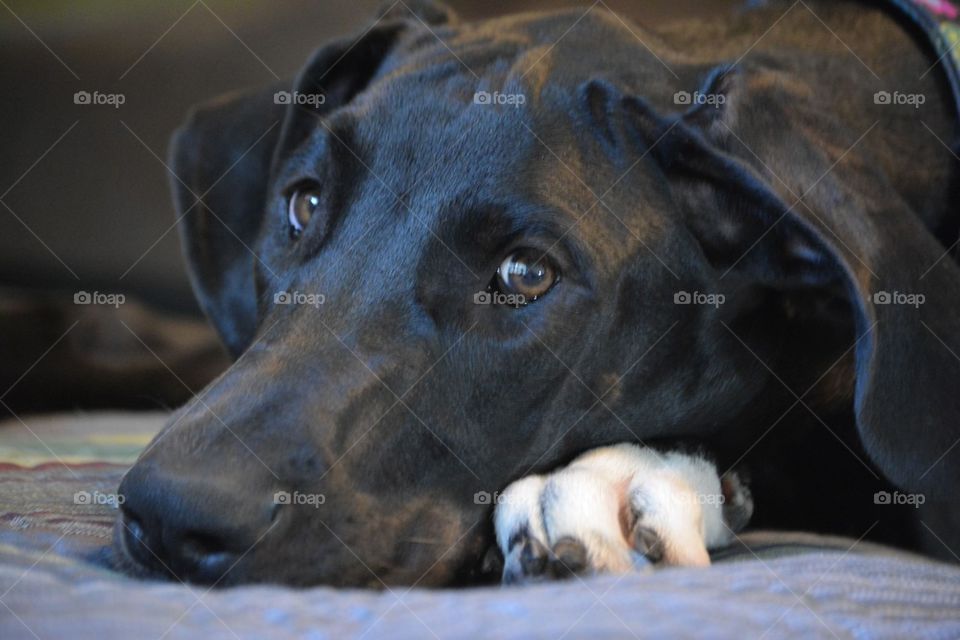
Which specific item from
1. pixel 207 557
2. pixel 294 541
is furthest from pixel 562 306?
pixel 207 557

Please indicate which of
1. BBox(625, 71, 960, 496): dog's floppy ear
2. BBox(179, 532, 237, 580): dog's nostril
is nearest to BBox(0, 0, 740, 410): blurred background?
BBox(625, 71, 960, 496): dog's floppy ear

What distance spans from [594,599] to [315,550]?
0.47 metres

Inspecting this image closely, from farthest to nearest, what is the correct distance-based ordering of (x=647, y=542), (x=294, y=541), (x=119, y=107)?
1. (x=119, y=107)
2. (x=647, y=542)
3. (x=294, y=541)

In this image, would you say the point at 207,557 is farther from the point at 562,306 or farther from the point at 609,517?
the point at 562,306

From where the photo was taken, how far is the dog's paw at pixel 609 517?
1.46 metres

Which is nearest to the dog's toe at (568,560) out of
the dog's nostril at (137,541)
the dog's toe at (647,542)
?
the dog's toe at (647,542)

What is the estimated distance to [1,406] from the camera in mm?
2891

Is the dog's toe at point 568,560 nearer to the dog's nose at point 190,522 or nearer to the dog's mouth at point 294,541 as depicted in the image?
the dog's mouth at point 294,541

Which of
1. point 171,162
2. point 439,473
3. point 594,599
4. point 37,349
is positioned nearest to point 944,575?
point 594,599

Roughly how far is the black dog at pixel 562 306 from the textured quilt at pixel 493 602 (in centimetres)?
15

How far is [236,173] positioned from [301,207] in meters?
0.60

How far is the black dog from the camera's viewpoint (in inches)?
57.3

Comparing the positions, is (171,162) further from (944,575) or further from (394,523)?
(944,575)

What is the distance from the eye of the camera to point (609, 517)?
153 centimetres
